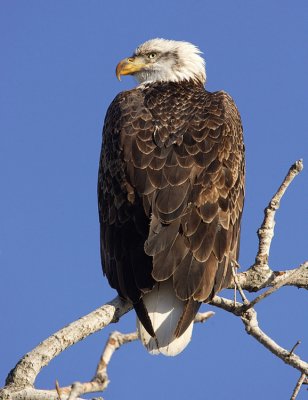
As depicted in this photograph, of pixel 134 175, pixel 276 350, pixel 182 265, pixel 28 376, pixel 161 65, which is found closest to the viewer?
pixel 28 376

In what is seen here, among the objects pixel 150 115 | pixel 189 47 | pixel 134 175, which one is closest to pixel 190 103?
pixel 150 115

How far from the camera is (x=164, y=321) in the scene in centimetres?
746

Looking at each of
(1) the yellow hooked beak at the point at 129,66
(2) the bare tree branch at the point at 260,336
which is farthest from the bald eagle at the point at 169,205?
(1) the yellow hooked beak at the point at 129,66

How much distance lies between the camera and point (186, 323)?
739 cm

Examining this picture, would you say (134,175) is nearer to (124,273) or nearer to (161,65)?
(124,273)

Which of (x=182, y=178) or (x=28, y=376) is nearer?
(x=28, y=376)

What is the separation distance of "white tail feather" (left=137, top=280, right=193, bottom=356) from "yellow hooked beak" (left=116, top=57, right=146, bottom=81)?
386 centimetres

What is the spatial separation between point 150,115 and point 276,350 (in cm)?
290

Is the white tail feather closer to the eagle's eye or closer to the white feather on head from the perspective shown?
the white feather on head

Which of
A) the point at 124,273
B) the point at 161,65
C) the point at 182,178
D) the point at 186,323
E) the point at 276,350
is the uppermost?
the point at 161,65

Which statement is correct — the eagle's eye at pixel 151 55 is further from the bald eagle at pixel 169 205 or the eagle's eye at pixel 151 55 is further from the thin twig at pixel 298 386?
the thin twig at pixel 298 386

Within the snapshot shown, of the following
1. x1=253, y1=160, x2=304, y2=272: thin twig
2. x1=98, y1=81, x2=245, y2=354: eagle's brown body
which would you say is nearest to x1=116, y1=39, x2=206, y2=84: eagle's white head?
x1=98, y1=81, x2=245, y2=354: eagle's brown body

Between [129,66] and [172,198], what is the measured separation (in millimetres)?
3463

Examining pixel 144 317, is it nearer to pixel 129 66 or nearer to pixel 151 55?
pixel 129 66
